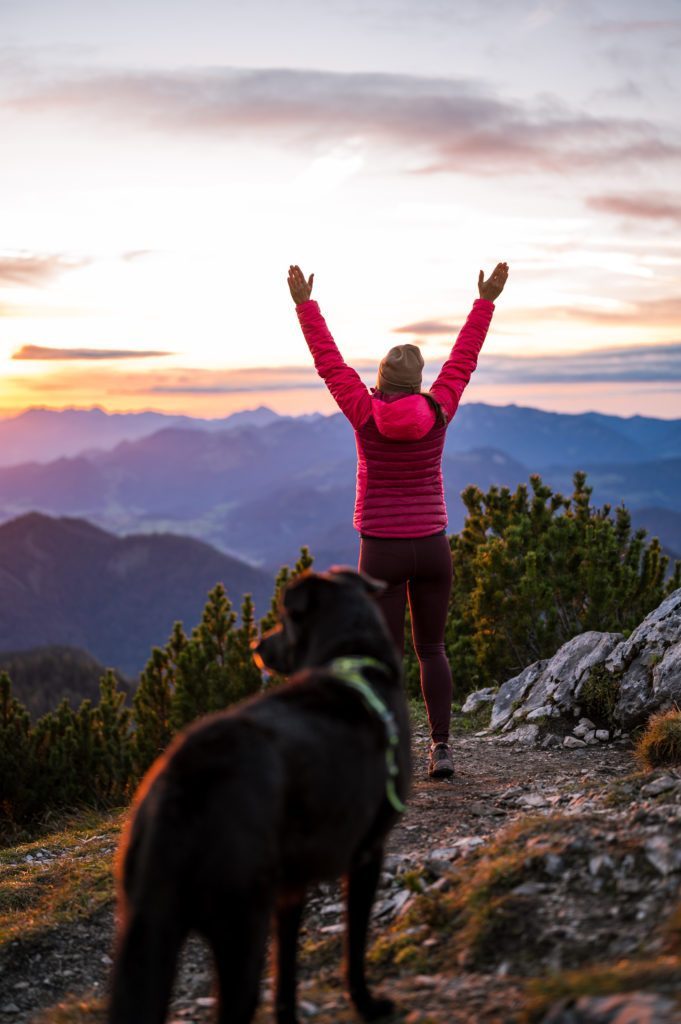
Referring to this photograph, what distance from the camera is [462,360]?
6133mm

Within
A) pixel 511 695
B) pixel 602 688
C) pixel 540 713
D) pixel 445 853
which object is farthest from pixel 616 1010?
pixel 511 695

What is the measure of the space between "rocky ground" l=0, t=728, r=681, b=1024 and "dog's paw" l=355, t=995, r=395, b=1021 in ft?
0.17

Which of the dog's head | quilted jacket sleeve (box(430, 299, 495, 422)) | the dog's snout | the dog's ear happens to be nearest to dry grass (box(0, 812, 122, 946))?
the dog's snout

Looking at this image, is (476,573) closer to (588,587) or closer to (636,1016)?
(588,587)

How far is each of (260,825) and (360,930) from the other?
1304mm

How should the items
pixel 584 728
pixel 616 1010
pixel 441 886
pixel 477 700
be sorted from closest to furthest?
1. pixel 616 1010
2. pixel 441 886
3. pixel 584 728
4. pixel 477 700

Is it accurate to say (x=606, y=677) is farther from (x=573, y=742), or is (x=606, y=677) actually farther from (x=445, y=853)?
(x=445, y=853)

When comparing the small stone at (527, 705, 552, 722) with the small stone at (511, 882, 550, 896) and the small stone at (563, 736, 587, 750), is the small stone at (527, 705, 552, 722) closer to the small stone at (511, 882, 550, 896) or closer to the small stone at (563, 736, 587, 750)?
the small stone at (563, 736, 587, 750)

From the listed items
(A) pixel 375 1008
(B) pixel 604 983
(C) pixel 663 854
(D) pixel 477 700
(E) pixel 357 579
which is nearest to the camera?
(B) pixel 604 983

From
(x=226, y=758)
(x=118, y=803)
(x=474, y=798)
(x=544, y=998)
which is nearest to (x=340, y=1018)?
(x=544, y=998)

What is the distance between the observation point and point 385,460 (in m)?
6.04

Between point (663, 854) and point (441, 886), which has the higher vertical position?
point (663, 854)

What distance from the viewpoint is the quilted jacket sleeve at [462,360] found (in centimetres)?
605

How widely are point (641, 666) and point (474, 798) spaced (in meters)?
2.65
